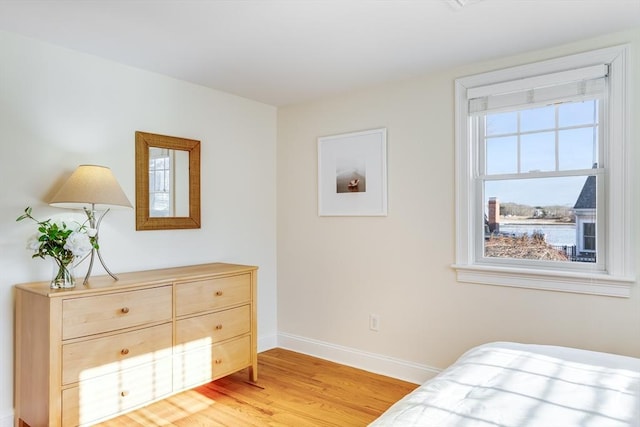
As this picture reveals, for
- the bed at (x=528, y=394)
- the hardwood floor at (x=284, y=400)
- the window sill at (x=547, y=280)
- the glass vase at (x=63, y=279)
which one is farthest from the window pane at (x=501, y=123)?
the glass vase at (x=63, y=279)

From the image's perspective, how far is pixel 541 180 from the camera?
108 inches

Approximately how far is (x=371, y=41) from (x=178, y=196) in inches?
72.3

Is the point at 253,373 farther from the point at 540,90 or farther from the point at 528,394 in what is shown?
the point at 540,90

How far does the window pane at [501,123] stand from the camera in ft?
9.35

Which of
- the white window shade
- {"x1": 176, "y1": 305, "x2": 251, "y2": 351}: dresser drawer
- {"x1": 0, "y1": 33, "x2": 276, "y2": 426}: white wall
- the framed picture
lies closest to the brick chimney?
the white window shade

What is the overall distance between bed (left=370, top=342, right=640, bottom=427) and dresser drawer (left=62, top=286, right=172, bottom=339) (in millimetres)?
1745

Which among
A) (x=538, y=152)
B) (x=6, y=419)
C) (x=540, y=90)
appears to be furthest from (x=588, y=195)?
(x=6, y=419)

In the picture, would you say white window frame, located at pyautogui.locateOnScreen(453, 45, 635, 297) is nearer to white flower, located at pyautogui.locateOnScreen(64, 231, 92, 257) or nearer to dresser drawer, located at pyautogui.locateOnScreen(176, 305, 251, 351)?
dresser drawer, located at pyautogui.locateOnScreen(176, 305, 251, 351)

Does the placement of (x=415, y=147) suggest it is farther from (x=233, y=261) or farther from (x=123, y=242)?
(x=123, y=242)

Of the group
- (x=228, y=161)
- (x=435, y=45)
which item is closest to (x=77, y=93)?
(x=228, y=161)

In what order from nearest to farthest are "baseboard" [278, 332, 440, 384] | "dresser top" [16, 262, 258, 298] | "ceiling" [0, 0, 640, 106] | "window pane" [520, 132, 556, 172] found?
"ceiling" [0, 0, 640, 106] < "dresser top" [16, 262, 258, 298] < "window pane" [520, 132, 556, 172] < "baseboard" [278, 332, 440, 384]

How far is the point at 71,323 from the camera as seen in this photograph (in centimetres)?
221

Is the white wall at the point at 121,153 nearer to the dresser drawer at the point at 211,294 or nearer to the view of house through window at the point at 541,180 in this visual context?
the dresser drawer at the point at 211,294

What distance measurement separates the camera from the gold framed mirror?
3.01 metres
